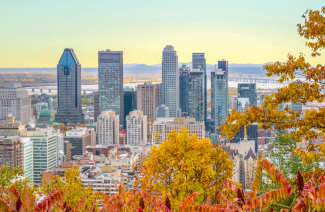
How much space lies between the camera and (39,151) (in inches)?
1710

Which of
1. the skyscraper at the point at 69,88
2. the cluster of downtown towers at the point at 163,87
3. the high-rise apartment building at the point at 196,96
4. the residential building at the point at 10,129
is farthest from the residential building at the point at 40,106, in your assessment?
the high-rise apartment building at the point at 196,96

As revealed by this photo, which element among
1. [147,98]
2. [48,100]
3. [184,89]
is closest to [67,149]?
[147,98]

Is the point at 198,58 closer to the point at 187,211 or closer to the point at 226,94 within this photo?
the point at 226,94

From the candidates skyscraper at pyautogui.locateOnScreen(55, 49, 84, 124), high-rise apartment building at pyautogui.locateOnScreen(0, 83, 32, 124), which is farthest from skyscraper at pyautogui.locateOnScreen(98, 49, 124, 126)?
high-rise apartment building at pyautogui.locateOnScreen(0, 83, 32, 124)

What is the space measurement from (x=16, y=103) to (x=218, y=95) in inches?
1569

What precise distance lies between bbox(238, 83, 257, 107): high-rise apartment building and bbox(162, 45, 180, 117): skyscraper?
80.7 ft

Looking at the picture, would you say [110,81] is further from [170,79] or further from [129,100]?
[170,79]

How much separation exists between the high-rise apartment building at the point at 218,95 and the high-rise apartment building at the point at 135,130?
18.4 meters

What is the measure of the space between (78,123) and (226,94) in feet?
101

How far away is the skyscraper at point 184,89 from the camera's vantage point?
285 ft

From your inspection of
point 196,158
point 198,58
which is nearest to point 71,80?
point 198,58

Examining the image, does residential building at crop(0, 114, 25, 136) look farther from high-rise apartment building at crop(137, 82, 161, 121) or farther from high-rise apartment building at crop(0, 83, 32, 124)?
high-rise apartment building at crop(137, 82, 161, 121)

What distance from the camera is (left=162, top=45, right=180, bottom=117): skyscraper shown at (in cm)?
8844

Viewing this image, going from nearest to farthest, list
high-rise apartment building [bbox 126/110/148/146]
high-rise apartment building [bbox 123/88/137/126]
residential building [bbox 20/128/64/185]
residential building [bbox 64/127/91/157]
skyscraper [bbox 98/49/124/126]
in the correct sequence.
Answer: residential building [bbox 20/128/64/185]
residential building [bbox 64/127/91/157]
high-rise apartment building [bbox 126/110/148/146]
high-rise apartment building [bbox 123/88/137/126]
skyscraper [bbox 98/49/124/126]
